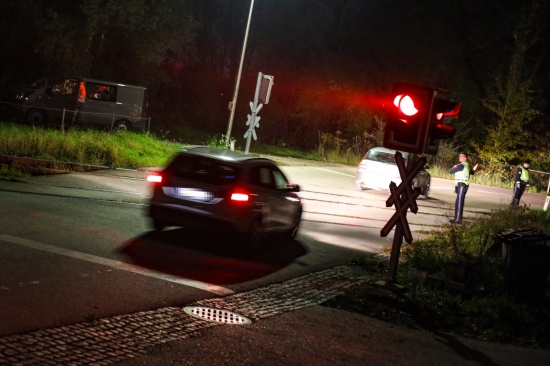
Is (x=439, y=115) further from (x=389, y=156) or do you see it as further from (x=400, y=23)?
(x=400, y=23)

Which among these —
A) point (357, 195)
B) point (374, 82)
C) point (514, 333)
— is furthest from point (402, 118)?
point (374, 82)

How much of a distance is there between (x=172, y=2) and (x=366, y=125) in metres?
16.5

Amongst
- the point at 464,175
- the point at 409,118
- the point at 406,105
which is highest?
the point at 406,105

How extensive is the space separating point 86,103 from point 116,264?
73.7 feet

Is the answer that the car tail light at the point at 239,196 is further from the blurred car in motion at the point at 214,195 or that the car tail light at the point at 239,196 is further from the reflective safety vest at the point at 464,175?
the reflective safety vest at the point at 464,175

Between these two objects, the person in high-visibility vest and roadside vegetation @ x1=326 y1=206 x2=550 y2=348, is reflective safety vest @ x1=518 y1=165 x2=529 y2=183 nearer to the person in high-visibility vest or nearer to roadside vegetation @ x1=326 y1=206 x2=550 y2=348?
roadside vegetation @ x1=326 y1=206 x2=550 y2=348

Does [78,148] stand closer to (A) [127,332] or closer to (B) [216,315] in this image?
(B) [216,315]

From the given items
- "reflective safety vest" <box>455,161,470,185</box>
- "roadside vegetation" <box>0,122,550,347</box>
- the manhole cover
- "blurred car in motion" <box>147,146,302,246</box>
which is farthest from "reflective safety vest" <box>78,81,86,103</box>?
the manhole cover

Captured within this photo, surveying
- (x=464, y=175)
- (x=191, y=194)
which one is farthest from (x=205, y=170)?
(x=464, y=175)

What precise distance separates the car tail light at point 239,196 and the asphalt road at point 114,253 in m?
0.90

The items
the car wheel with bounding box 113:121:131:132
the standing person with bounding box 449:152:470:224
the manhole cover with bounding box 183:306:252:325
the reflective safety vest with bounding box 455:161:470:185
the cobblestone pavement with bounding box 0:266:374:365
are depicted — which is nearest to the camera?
the cobblestone pavement with bounding box 0:266:374:365

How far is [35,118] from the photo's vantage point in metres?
29.2

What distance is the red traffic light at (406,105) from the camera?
10344mm

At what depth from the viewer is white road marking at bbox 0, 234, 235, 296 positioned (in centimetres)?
902
